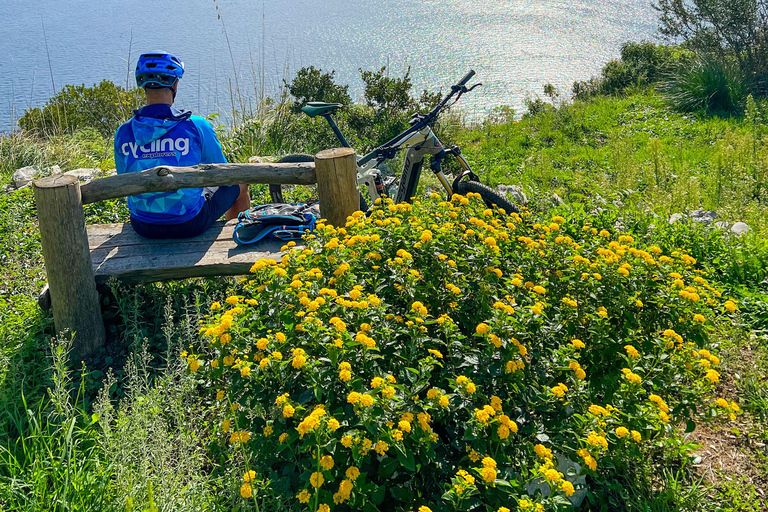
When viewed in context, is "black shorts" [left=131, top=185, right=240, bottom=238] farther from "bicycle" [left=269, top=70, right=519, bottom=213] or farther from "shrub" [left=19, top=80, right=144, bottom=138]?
"shrub" [left=19, top=80, right=144, bottom=138]

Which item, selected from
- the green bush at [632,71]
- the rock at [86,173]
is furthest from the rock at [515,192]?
Result: the green bush at [632,71]

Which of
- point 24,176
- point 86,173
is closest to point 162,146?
point 86,173

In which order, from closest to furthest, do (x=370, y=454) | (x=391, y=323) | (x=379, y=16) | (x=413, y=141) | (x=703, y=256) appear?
(x=370, y=454)
(x=391, y=323)
(x=703, y=256)
(x=413, y=141)
(x=379, y=16)

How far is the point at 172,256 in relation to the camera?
137 inches

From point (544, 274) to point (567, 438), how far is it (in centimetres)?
88

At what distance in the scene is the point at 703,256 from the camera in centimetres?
404

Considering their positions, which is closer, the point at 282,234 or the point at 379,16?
the point at 282,234

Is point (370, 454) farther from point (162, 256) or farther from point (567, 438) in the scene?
point (162, 256)

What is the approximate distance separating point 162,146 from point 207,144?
289 mm

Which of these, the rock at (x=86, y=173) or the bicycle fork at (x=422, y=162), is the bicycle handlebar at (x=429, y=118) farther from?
the rock at (x=86, y=173)

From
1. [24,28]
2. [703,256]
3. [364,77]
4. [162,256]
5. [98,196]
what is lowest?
[703,256]

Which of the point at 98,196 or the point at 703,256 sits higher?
the point at 98,196

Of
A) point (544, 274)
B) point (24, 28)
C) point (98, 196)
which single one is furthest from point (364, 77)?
point (24, 28)

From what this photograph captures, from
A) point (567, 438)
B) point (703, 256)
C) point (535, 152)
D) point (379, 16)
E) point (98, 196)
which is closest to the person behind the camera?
point (567, 438)
